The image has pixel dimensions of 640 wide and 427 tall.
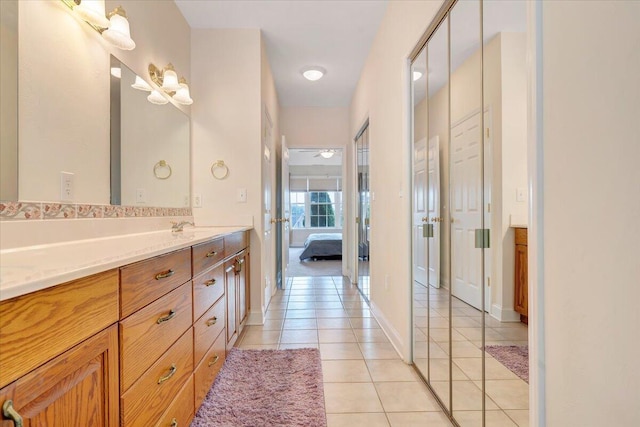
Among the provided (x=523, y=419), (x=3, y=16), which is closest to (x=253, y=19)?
(x=3, y=16)

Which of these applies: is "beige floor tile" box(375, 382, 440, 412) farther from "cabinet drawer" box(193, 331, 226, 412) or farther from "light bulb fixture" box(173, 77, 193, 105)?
"light bulb fixture" box(173, 77, 193, 105)

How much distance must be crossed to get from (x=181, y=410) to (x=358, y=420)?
0.80 m

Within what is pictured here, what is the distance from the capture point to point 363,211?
406 cm

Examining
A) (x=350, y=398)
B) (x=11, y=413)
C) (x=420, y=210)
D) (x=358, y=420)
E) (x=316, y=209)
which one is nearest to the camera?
(x=11, y=413)

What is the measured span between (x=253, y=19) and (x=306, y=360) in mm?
2715

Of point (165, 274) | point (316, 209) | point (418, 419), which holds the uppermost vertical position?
point (316, 209)

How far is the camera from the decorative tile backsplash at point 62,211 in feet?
3.55

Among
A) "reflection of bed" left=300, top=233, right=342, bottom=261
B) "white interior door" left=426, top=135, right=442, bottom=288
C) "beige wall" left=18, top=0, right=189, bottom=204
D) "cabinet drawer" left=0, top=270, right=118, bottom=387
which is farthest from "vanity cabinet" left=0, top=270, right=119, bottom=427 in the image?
"reflection of bed" left=300, top=233, right=342, bottom=261

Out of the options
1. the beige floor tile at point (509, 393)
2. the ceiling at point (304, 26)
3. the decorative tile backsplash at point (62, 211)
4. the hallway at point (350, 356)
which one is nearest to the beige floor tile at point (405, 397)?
the hallway at point (350, 356)

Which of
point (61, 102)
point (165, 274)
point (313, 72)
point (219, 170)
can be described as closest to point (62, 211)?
point (61, 102)

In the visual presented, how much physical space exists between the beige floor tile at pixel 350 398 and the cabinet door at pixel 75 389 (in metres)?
1.09

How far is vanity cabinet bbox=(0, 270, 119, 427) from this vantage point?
53 cm

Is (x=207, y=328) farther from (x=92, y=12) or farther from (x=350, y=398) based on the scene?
(x=92, y=12)

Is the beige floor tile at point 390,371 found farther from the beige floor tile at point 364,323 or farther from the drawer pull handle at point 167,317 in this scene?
the drawer pull handle at point 167,317
